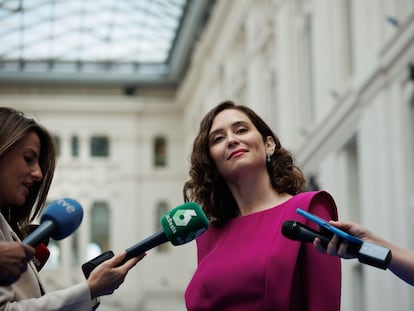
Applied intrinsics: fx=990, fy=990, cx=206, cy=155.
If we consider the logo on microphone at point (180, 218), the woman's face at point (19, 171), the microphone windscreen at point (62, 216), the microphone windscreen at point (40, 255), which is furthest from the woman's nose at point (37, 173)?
the logo on microphone at point (180, 218)

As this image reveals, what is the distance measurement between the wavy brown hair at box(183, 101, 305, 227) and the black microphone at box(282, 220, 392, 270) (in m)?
1.14

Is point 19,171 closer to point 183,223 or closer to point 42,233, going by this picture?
point 42,233

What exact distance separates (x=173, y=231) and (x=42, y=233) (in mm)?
701

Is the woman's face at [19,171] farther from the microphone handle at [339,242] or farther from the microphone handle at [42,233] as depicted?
the microphone handle at [339,242]

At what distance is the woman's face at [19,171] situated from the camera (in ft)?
14.6

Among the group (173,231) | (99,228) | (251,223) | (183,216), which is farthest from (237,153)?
(99,228)

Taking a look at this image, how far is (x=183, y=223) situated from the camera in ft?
14.9

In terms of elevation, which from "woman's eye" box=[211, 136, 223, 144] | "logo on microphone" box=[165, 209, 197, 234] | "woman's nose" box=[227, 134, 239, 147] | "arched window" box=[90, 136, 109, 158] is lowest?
"arched window" box=[90, 136, 109, 158]

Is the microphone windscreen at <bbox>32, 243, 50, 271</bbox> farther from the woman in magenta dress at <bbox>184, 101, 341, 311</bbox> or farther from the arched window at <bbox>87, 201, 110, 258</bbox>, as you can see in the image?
the arched window at <bbox>87, 201, 110, 258</bbox>

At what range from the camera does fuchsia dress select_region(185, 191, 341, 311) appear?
480 cm

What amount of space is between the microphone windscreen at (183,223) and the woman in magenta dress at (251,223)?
0.49 m

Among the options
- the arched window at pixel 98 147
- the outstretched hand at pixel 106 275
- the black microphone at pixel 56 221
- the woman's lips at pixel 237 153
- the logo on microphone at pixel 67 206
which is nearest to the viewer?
the black microphone at pixel 56 221

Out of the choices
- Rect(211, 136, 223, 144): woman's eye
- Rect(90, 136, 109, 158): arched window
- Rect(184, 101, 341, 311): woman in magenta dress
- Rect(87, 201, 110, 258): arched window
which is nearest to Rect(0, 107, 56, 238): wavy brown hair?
Rect(184, 101, 341, 311): woman in magenta dress

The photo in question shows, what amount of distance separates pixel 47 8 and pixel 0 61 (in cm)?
416
